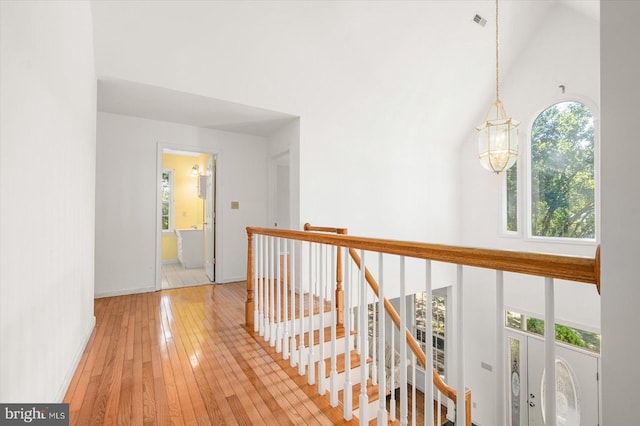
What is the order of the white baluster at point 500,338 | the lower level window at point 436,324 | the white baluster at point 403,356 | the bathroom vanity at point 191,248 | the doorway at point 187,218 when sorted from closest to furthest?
the white baluster at point 500,338, the white baluster at point 403,356, the doorway at point 187,218, the lower level window at point 436,324, the bathroom vanity at point 191,248

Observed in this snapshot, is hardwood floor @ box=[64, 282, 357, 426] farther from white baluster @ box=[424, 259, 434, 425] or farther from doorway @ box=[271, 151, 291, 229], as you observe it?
doorway @ box=[271, 151, 291, 229]

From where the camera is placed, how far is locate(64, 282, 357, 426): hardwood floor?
175cm

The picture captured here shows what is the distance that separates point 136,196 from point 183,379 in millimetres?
3112

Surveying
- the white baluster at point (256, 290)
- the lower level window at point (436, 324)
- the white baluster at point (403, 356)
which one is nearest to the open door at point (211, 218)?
the white baluster at point (256, 290)

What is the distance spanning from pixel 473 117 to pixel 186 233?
641 centimetres

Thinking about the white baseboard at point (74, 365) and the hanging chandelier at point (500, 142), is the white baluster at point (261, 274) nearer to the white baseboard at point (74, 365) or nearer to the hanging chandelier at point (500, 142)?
the white baseboard at point (74, 365)

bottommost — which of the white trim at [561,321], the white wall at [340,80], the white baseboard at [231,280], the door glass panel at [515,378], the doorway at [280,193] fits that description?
the door glass panel at [515,378]

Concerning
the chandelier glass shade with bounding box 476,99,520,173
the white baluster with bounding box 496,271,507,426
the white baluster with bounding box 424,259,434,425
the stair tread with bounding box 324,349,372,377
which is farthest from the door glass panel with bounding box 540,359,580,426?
the white baluster with bounding box 496,271,507,426

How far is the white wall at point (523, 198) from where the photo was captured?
4.47 m

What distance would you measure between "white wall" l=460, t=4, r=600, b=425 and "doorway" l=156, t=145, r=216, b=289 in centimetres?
498

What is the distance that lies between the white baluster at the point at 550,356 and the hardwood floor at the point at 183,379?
121 centimetres


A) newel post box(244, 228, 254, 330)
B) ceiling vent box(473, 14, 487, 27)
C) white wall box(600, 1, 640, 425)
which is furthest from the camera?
ceiling vent box(473, 14, 487, 27)

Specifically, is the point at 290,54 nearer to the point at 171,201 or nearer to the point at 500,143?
the point at 500,143

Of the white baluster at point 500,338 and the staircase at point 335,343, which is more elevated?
the white baluster at point 500,338
